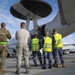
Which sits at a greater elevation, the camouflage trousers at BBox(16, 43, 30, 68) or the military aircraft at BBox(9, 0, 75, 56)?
the military aircraft at BBox(9, 0, 75, 56)

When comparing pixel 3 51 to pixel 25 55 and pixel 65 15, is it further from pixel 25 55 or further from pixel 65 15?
pixel 65 15

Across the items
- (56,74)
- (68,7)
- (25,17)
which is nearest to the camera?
(56,74)

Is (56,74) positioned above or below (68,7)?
below

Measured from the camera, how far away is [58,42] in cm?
1009

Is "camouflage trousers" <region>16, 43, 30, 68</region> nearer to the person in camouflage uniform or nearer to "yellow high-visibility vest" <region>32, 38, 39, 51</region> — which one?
the person in camouflage uniform

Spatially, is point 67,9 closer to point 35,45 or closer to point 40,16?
point 35,45

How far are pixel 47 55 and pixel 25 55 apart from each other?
2.06m

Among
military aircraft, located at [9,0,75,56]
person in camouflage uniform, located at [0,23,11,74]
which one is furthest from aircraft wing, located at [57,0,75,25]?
person in camouflage uniform, located at [0,23,11,74]

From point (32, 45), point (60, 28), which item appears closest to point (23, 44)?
point (32, 45)

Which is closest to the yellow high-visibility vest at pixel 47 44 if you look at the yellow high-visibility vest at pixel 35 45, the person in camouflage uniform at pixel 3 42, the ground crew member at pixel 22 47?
the yellow high-visibility vest at pixel 35 45

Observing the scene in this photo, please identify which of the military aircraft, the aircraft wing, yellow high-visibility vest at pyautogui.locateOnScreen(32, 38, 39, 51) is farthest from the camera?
the military aircraft

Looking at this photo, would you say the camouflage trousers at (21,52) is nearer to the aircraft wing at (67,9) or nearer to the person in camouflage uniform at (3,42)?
A: the person in camouflage uniform at (3,42)

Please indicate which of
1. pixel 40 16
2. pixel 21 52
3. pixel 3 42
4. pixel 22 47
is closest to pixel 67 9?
pixel 22 47

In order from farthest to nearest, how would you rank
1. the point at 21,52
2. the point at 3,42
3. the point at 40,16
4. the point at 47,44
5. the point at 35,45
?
the point at 40,16, the point at 35,45, the point at 47,44, the point at 3,42, the point at 21,52
